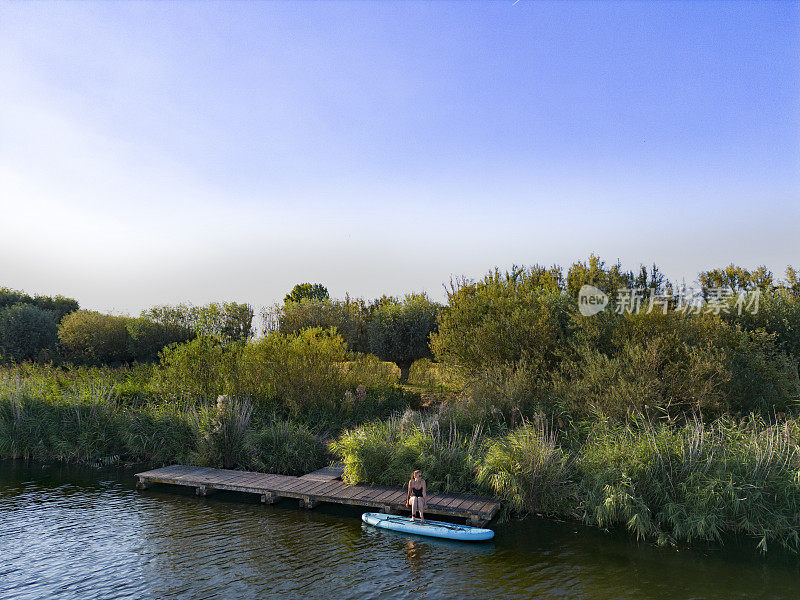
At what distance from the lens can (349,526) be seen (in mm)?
10914

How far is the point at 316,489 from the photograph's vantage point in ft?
39.5

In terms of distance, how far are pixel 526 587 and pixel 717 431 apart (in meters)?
6.33

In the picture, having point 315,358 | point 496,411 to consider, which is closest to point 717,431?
point 496,411

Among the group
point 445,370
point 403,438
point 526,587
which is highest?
point 445,370

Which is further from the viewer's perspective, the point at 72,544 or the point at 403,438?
the point at 403,438

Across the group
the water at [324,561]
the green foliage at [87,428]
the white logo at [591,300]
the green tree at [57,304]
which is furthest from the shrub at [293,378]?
the green tree at [57,304]

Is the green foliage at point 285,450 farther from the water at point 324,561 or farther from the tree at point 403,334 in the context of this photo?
the tree at point 403,334

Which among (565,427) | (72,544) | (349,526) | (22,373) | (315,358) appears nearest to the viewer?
(72,544)

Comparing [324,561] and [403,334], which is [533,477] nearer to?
[324,561]

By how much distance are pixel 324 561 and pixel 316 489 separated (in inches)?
116

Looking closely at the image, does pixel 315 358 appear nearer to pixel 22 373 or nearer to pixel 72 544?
pixel 72 544

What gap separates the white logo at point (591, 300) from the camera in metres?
15.7

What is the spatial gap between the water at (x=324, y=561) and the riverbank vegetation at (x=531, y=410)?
37.3 inches

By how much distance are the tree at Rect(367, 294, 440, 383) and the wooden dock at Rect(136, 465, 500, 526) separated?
1433 cm
